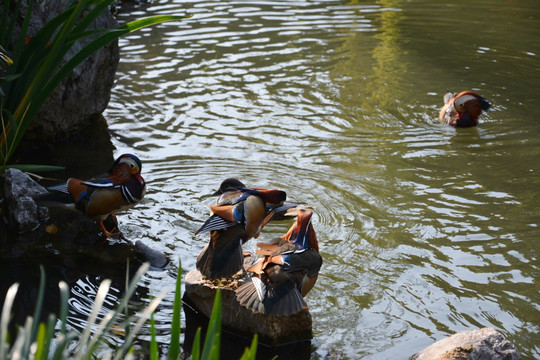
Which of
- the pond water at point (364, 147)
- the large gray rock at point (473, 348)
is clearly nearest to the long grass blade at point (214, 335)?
the pond water at point (364, 147)

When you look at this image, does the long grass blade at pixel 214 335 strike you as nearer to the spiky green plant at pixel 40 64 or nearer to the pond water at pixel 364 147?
the pond water at pixel 364 147

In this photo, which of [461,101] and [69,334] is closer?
[69,334]

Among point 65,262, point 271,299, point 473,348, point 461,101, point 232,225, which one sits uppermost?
point 232,225

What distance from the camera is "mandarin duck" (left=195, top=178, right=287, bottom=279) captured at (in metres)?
4.29

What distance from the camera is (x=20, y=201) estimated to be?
5.37 meters

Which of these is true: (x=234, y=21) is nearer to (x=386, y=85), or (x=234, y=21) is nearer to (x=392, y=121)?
(x=386, y=85)

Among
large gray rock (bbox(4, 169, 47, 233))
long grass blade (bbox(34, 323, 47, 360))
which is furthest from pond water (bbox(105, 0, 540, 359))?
long grass blade (bbox(34, 323, 47, 360))

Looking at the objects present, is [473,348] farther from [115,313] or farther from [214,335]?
[115,313]

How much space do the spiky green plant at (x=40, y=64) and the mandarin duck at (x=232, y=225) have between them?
1.67 meters

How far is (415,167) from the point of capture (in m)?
6.73

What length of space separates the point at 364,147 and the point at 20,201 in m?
3.55

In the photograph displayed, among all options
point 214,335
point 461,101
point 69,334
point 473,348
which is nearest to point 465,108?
point 461,101

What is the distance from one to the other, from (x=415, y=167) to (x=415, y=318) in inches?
103

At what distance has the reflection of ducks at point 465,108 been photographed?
7.59 m
